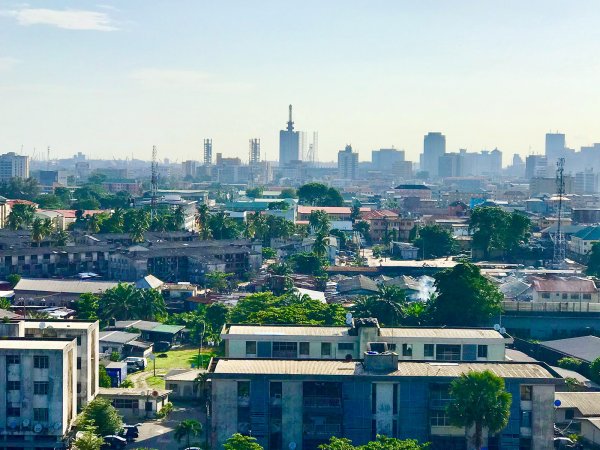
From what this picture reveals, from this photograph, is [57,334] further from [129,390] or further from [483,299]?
[483,299]

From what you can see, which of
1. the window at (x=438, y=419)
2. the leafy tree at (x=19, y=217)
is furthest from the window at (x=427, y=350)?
the leafy tree at (x=19, y=217)

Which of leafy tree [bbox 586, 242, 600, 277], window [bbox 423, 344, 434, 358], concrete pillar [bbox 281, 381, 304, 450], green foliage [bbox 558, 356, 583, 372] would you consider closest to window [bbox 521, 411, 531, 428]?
window [bbox 423, 344, 434, 358]

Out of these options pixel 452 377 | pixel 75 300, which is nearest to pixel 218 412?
pixel 452 377

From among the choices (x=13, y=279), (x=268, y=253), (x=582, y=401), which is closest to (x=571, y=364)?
(x=582, y=401)

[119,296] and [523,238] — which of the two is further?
[523,238]

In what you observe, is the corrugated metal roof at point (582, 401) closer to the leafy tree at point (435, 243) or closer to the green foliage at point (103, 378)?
the green foliage at point (103, 378)

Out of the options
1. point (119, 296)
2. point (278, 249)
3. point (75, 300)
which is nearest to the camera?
point (119, 296)

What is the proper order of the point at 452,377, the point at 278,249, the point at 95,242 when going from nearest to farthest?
1. the point at 452,377
2. the point at 95,242
3. the point at 278,249
